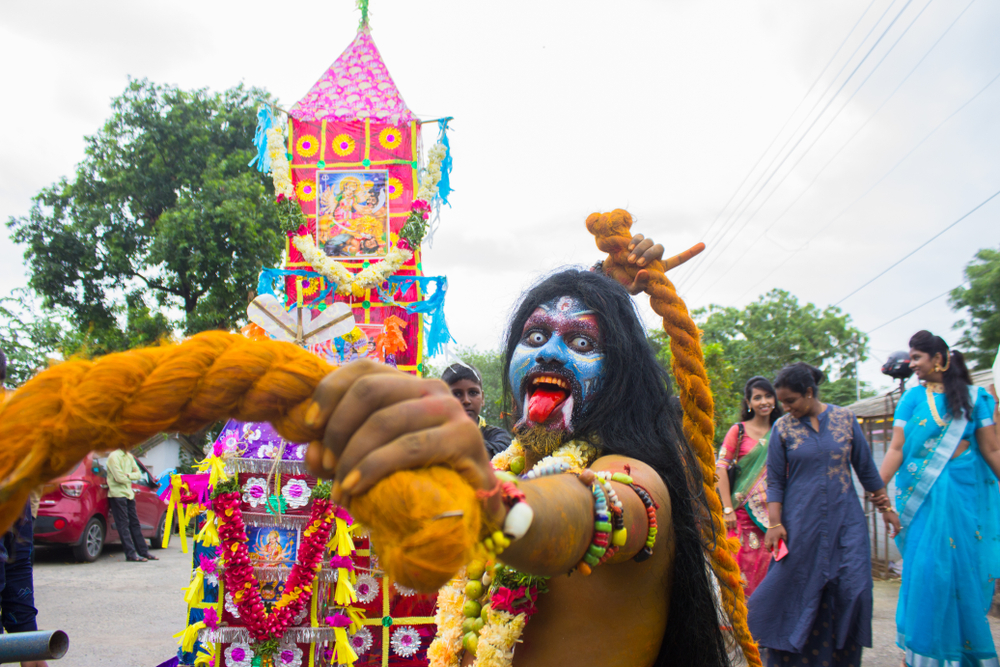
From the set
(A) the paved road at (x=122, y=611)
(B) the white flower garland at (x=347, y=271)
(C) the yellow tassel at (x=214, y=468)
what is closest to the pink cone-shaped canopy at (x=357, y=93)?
(B) the white flower garland at (x=347, y=271)

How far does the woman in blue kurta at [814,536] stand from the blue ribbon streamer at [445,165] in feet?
12.3

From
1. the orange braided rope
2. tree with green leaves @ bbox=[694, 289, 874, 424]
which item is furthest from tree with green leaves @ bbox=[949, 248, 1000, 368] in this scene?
the orange braided rope

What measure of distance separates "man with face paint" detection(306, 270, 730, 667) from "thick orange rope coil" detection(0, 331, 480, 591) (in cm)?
5

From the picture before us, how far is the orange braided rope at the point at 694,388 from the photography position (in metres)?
1.98

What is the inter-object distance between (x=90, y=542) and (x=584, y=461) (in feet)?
32.9

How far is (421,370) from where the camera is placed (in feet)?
22.1

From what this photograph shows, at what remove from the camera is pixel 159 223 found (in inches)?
616

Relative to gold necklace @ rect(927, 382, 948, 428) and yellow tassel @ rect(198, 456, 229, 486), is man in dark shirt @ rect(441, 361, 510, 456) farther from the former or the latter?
gold necklace @ rect(927, 382, 948, 428)

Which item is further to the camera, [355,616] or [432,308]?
[432,308]

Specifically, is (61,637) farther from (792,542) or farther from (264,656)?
(792,542)

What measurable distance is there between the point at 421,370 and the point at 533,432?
15.9 feet

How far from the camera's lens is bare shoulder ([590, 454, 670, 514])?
5.15 ft

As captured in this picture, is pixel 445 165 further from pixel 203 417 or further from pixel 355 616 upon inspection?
pixel 203 417

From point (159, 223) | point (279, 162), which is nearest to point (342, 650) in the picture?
point (279, 162)
